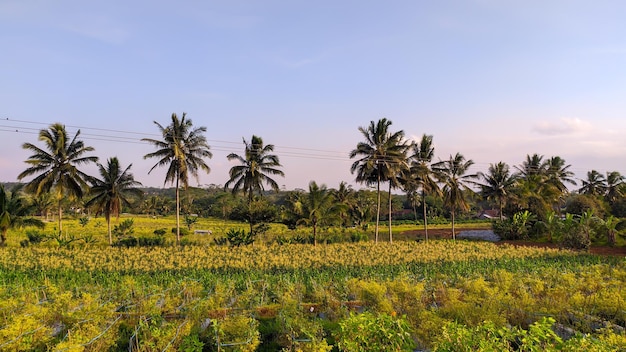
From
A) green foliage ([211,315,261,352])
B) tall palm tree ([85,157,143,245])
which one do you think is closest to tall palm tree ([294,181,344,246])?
tall palm tree ([85,157,143,245])

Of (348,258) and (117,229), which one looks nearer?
(348,258)

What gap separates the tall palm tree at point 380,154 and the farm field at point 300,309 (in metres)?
10.1

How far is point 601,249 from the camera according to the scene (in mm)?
27391

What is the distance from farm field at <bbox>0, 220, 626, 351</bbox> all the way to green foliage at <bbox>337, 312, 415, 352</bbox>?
0.07 feet

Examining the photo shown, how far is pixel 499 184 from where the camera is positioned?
37.9 meters

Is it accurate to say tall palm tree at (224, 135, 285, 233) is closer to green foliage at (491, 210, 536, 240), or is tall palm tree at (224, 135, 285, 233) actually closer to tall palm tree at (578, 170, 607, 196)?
green foliage at (491, 210, 536, 240)

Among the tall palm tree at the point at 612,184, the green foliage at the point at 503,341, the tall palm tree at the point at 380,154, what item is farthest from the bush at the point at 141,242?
the tall palm tree at the point at 612,184

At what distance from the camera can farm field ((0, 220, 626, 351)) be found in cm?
499

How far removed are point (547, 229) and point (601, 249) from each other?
5125mm

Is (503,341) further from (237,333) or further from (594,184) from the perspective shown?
(594,184)

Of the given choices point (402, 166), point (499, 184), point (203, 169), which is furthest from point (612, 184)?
point (203, 169)

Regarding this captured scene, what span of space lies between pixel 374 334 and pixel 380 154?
2400 centimetres

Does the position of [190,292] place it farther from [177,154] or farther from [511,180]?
[511,180]

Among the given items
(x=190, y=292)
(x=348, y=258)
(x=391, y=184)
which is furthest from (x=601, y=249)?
(x=190, y=292)
